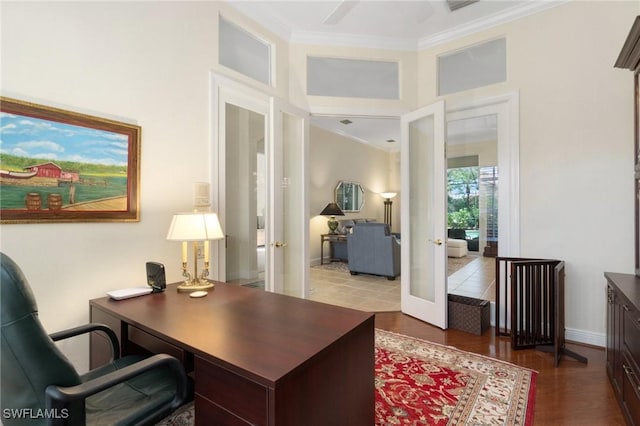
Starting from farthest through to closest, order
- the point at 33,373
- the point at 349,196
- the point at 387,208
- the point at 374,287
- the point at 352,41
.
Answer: the point at 387,208
the point at 349,196
the point at 374,287
the point at 352,41
the point at 33,373

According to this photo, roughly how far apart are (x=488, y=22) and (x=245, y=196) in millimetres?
3091

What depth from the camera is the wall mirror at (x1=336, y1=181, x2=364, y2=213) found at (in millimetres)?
7598

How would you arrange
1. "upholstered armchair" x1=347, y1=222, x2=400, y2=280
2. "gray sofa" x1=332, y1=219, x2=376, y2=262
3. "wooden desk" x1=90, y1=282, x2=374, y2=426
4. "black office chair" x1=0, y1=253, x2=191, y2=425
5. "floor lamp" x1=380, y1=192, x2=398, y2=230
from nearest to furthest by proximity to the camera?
1. "black office chair" x1=0, y1=253, x2=191, y2=425
2. "wooden desk" x1=90, y1=282, x2=374, y2=426
3. "upholstered armchair" x1=347, y1=222, x2=400, y2=280
4. "gray sofa" x1=332, y1=219, x2=376, y2=262
5. "floor lamp" x1=380, y1=192, x2=398, y2=230

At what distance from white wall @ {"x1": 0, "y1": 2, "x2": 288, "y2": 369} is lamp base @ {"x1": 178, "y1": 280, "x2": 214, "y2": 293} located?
36 centimetres

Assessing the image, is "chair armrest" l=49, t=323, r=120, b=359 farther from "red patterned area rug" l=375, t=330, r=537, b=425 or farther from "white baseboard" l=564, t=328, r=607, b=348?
"white baseboard" l=564, t=328, r=607, b=348

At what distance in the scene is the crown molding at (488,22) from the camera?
9.69 feet

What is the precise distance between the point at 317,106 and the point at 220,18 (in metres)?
1.24

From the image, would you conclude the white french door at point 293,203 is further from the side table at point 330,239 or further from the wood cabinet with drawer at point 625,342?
the side table at point 330,239

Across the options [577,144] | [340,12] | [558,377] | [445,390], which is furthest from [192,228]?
[577,144]

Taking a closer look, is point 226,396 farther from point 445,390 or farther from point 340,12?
point 340,12

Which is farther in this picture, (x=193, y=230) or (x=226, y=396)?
(x=193, y=230)

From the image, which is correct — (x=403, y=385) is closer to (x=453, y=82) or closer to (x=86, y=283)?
(x=86, y=283)

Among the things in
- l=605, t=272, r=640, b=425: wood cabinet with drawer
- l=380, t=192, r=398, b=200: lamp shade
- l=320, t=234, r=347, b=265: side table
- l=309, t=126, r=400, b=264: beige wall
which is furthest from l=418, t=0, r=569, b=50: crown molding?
l=380, t=192, r=398, b=200: lamp shade

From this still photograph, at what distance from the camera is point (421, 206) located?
3.57 metres
